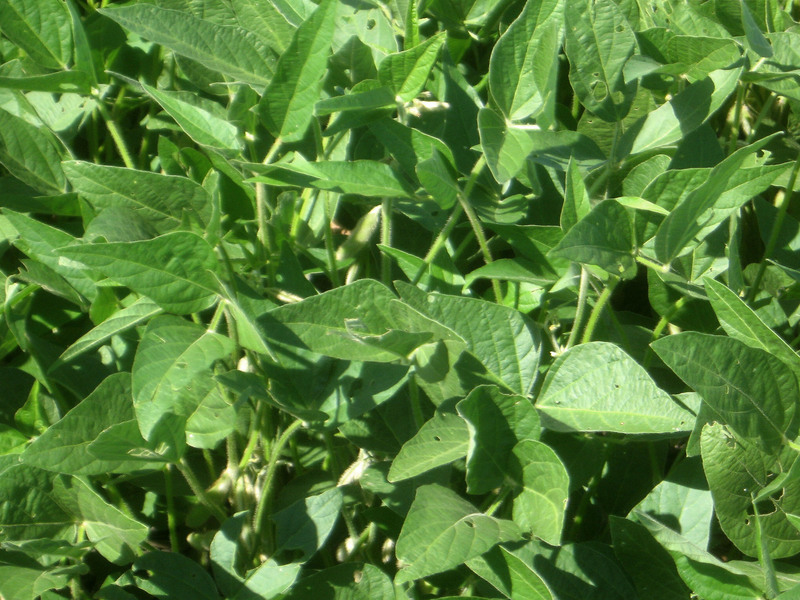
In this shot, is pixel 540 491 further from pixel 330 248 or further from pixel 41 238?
pixel 41 238

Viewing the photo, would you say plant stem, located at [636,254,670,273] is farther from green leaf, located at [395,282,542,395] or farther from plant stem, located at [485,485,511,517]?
plant stem, located at [485,485,511,517]

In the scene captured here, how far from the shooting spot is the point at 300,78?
0.82 m

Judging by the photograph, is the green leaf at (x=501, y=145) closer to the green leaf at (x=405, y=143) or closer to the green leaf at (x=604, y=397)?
the green leaf at (x=405, y=143)

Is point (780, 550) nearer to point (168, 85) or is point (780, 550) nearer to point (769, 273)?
point (769, 273)

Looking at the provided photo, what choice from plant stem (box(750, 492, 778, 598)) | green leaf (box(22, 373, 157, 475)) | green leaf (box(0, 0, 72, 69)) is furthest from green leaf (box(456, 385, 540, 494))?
Answer: green leaf (box(0, 0, 72, 69))

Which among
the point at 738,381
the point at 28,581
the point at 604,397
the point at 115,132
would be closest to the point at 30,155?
the point at 115,132

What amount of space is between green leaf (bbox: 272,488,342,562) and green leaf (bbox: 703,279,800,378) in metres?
0.42

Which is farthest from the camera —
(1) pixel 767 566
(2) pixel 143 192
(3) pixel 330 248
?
(3) pixel 330 248

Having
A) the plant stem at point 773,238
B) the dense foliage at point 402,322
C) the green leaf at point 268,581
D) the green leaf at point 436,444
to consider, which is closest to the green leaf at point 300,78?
the dense foliage at point 402,322

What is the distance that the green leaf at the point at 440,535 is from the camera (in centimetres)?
67

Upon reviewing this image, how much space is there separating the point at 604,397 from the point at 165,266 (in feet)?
1.35

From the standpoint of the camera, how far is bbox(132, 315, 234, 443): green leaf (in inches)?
27.6

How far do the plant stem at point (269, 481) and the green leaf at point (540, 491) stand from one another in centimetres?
23

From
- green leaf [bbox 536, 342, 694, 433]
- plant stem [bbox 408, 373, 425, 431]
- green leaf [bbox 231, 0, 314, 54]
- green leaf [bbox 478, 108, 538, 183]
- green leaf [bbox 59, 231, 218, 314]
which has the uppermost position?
green leaf [bbox 231, 0, 314, 54]
